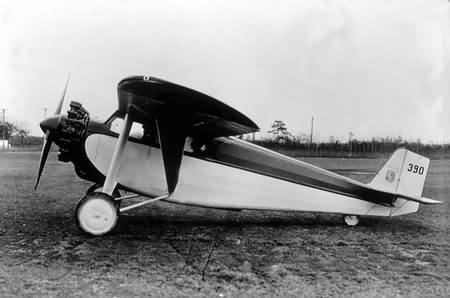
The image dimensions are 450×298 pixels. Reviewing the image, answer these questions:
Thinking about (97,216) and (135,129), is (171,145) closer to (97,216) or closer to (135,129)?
(135,129)

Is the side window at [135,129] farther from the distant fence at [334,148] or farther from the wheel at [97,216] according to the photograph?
the distant fence at [334,148]

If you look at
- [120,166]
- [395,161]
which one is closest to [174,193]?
[120,166]

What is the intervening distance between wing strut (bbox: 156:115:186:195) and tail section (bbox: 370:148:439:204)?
3221mm

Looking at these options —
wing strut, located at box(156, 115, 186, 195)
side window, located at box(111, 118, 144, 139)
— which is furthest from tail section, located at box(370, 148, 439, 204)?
side window, located at box(111, 118, 144, 139)

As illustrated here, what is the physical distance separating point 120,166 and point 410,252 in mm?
4071

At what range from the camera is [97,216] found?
5.05 meters

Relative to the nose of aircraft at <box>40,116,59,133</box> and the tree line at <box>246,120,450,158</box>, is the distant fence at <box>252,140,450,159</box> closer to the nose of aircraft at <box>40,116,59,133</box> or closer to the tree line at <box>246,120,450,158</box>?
the tree line at <box>246,120,450,158</box>

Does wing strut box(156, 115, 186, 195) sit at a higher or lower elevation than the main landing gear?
higher

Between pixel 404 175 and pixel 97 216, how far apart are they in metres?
4.73

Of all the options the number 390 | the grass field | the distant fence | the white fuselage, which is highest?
the number 390

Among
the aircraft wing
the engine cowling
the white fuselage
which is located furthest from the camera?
Result: the white fuselage

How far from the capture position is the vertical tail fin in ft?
20.5

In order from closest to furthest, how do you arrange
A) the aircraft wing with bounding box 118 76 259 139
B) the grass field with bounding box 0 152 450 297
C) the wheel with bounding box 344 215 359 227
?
the grass field with bounding box 0 152 450 297
the aircraft wing with bounding box 118 76 259 139
the wheel with bounding box 344 215 359 227

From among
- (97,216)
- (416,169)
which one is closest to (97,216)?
(97,216)
